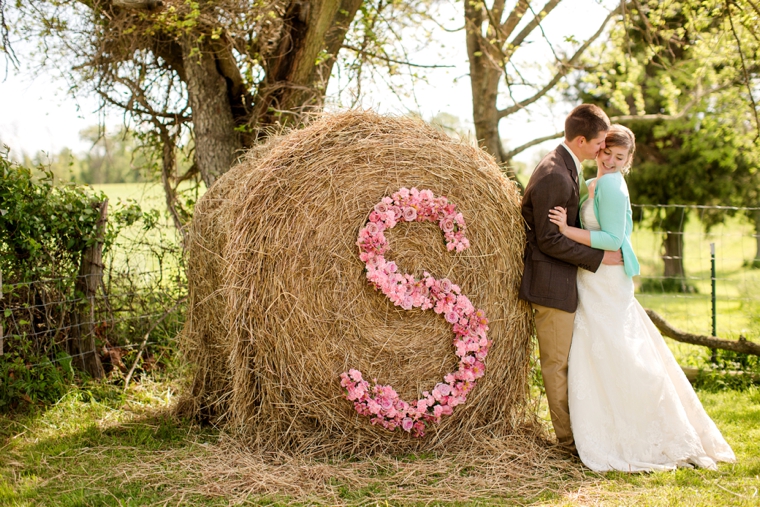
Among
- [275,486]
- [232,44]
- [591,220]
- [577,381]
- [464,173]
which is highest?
[232,44]

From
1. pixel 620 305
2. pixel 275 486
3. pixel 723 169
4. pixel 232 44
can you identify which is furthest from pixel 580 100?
pixel 275 486

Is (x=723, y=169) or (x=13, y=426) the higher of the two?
(x=723, y=169)

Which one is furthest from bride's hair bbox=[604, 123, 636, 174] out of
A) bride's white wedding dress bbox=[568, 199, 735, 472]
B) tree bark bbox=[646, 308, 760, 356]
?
tree bark bbox=[646, 308, 760, 356]

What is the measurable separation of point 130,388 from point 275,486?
6.75 feet

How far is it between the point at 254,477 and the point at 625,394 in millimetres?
2075

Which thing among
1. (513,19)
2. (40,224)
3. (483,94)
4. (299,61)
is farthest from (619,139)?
(483,94)

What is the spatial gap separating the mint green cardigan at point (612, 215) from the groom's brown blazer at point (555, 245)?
9cm

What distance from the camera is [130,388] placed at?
482cm

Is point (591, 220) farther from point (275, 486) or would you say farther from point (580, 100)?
point (580, 100)

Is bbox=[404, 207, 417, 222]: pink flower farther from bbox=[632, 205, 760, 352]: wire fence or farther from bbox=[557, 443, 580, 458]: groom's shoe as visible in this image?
bbox=[632, 205, 760, 352]: wire fence

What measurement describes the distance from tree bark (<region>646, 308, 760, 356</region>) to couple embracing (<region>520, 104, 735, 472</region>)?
57.0 inches

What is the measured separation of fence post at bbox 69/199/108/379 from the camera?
483 cm

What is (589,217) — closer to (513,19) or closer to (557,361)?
(557,361)

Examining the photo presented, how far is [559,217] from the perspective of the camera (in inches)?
145
